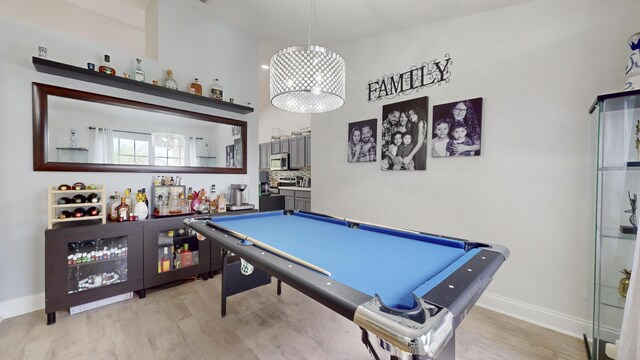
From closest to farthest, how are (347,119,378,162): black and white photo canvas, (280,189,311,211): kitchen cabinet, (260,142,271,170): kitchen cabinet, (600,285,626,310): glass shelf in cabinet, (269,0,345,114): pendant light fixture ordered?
(269,0,345,114): pendant light fixture, (600,285,626,310): glass shelf in cabinet, (347,119,378,162): black and white photo canvas, (280,189,311,211): kitchen cabinet, (260,142,271,170): kitchen cabinet

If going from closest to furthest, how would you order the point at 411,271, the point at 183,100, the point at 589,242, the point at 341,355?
the point at 411,271, the point at 341,355, the point at 589,242, the point at 183,100

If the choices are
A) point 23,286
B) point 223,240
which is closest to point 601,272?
point 223,240

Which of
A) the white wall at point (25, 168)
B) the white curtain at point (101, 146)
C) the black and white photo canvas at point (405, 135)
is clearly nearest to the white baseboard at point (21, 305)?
the white wall at point (25, 168)

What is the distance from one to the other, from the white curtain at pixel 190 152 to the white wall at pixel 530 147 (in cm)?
256

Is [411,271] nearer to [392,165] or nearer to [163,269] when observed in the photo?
[392,165]

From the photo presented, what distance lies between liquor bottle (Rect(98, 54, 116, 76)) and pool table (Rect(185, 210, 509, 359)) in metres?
1.62

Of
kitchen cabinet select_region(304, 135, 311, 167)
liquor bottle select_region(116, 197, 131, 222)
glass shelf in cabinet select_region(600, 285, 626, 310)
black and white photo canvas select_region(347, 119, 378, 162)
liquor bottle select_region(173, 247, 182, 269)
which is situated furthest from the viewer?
kitchen cabinet select_region(304, 135, 311, 167)

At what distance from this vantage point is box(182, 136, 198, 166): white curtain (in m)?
2.81

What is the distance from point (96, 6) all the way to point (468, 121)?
14.4 ft

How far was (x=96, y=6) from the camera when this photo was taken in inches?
112

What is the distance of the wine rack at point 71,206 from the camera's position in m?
1.92

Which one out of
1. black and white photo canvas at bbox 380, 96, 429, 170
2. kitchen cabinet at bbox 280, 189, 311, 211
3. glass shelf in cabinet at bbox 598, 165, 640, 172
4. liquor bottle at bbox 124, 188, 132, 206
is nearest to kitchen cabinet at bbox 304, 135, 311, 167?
kitchen cabinet at bbox 280, 189, 311, 211

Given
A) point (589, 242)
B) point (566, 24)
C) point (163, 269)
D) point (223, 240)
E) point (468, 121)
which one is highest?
point (566, 24)

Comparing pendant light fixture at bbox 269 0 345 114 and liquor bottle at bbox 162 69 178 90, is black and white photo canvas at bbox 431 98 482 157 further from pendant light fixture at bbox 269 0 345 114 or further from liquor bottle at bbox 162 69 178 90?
liquor bottle at bbox 162 69 178 90
